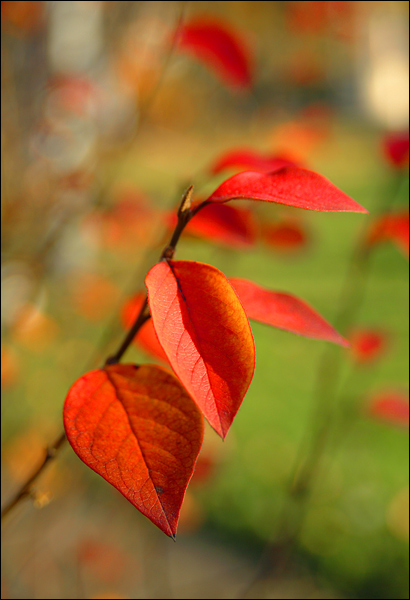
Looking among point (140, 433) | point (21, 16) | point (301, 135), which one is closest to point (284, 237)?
point (140, 433)

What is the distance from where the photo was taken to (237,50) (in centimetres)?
104

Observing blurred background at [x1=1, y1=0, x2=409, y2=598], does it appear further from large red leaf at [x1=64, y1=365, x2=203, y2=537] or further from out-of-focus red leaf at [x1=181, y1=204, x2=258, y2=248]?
large red leaf at [x1=64, y1=365, x2=203, y2=537]

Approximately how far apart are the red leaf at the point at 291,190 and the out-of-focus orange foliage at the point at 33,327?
1086mm

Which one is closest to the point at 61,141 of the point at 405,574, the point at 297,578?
the point at 297,578

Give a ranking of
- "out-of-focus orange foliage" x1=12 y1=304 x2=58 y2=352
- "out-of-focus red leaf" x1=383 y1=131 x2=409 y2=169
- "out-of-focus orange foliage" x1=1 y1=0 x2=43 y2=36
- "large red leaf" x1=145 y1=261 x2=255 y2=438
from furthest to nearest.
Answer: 1. "out-of-focus orange foliage" x1=1 y1=0 x2=43 y2=36
2. "out-of-focus orange foliage" x1=12 y1=304 x2=58 y2=352
3. "out-of-focus red leaf" x1=383 y1=131 x2=409 y2=169
4. "large red leaf" x1=145 y1=261 x2=255 y2=438

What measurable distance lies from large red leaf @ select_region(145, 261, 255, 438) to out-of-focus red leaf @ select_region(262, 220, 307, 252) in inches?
24.1

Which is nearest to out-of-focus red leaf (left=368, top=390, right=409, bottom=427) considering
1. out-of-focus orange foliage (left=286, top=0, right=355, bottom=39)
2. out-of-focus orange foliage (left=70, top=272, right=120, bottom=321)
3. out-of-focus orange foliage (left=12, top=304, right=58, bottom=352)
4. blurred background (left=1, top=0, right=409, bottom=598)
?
blurred background (left=1, top=0, right=409, bottom=598)

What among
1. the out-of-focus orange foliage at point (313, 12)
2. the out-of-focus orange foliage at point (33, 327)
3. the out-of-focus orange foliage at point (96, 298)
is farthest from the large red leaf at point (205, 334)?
the out-of-focus orange foliage at point (313, 12)

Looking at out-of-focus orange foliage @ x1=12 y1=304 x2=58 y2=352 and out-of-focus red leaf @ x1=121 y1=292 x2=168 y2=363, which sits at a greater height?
out-of-focus red leaf @ x1=121 y1=292 x2=168 y2=363

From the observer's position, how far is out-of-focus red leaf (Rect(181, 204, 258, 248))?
0.61 meters

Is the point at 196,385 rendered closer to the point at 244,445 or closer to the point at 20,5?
the point at 20,5

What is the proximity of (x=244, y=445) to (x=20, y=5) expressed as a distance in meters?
2.26

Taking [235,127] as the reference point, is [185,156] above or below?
below

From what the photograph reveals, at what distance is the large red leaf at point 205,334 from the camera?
33cm
